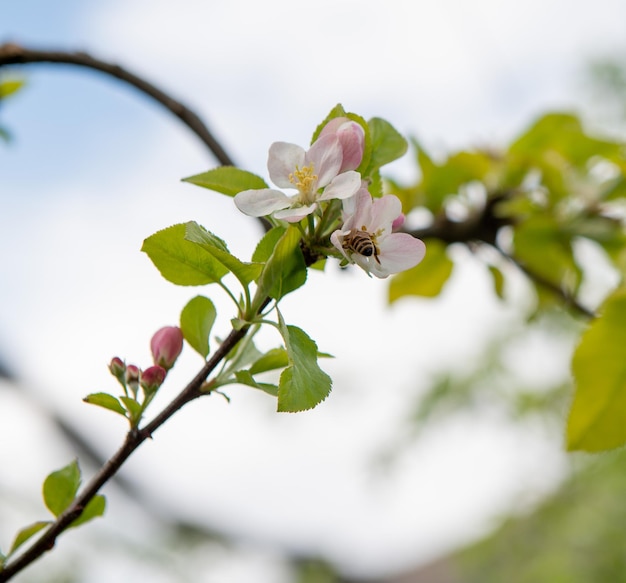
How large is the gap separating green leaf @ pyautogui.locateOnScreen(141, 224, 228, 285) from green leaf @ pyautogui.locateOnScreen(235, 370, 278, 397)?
0.11ft

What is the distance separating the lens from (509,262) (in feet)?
1.69

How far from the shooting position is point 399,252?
21cm

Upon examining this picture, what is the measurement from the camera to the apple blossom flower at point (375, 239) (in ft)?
0.65

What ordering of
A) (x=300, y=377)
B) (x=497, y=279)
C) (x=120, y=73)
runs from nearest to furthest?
1. (x=300, y=377)
2. (x=120, y=73)
3. (x=497, y=279)

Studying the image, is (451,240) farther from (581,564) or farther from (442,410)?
(581,564)

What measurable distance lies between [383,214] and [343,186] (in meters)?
0.02

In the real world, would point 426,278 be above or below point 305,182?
above

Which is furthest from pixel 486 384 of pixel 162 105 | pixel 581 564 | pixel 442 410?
pixel 162 105

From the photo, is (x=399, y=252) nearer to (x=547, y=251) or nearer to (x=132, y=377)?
(x=132, y=377)

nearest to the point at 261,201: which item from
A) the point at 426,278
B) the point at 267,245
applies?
the point at 267,245

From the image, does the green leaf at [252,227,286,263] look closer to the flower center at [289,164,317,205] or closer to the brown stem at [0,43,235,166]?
the flower center at [289,164,317,205]

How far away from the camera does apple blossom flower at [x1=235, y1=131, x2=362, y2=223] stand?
7.9 inches

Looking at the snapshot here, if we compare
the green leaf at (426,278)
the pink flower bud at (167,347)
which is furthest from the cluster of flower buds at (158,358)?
the green leaf at (426,278)

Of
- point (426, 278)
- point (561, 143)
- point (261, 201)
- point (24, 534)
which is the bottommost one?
point (24, 534)
